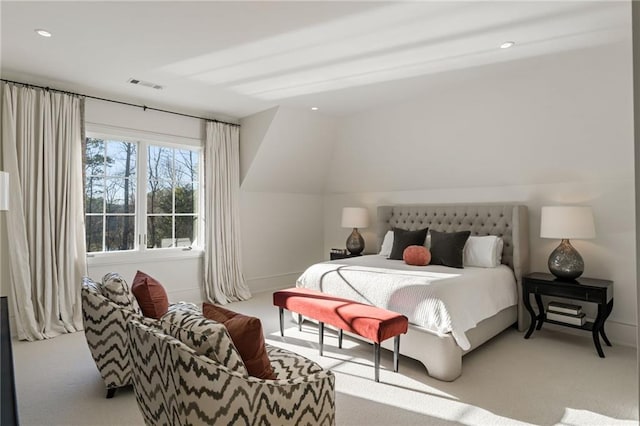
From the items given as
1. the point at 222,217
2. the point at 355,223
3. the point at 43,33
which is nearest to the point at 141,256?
the point at 222,217

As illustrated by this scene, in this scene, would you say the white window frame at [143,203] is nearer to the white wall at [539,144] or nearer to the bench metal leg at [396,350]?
the white wall at [539,144]

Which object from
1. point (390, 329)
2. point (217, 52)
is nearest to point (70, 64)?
point (217, 52)

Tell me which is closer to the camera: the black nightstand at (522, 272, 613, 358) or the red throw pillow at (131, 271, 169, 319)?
the red throw pillow at (131, 271, 169, 319)

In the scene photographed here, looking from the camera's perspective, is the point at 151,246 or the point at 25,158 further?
the point at 151,246

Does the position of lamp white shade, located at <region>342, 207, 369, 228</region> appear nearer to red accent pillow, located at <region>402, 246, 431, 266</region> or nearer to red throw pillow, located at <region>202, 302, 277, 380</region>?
red accent pillow, located at <region>402, 246, 431, 266</region>

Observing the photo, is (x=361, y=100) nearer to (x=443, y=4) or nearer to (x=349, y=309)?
(x=443, y=4)

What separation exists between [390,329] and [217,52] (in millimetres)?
2656

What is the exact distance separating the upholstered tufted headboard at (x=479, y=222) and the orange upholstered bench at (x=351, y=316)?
1878 mm

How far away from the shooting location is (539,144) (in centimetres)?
381

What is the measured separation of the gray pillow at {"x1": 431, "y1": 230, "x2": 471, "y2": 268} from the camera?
3.93 meters

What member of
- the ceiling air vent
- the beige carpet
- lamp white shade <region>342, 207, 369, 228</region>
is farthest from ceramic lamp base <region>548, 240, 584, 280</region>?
the ceiling air vent

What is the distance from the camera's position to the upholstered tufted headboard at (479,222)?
3.95 meters

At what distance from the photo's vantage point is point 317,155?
5.70m

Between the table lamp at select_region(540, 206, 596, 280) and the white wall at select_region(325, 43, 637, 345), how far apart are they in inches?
14.0
